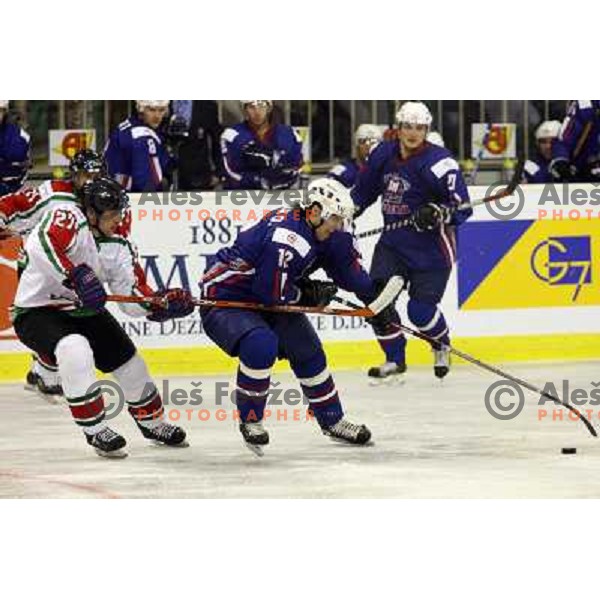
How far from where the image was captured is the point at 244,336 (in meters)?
7.52

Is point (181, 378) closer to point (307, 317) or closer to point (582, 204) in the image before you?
point (307, 317)

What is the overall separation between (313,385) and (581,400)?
1.15 metres

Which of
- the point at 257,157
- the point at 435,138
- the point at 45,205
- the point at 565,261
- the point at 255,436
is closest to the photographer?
the point at 255,436

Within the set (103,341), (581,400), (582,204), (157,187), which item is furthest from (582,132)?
(103,341)

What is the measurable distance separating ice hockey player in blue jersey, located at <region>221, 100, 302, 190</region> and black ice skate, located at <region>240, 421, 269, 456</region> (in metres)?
1.10

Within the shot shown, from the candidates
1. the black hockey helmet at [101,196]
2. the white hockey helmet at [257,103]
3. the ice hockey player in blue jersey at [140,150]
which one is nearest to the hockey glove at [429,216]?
the white hockey helmet at [257,103]

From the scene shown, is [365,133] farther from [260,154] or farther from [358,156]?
[260,154]

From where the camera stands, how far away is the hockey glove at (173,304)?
769 cm

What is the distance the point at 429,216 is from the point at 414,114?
1.56ft

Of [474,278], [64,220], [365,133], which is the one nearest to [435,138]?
[365,133]

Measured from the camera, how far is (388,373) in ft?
28.2

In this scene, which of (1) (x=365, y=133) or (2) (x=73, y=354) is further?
(1) (x=365, y=133)

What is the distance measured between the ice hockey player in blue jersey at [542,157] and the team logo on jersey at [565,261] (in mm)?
287

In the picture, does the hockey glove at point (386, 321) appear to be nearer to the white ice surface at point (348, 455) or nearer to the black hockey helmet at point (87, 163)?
the white ice surface at point (348, 455)
